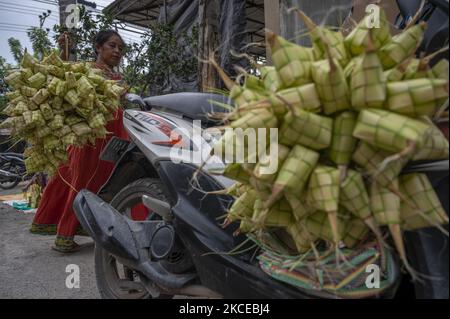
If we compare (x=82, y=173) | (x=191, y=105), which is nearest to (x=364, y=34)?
(x=191, y=105)

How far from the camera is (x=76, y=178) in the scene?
10.1 feet

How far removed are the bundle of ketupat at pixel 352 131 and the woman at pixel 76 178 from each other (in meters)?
2.09

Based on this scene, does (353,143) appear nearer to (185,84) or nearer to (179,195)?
(179,195)

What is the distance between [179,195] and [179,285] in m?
0.35

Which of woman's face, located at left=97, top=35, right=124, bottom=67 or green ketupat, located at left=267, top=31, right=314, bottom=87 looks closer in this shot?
green ketupat, located at left=267, top=31, right=314, bottom=87

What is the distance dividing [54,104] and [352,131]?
2.01 meters

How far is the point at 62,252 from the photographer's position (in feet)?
10.4

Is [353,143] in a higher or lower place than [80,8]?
lower

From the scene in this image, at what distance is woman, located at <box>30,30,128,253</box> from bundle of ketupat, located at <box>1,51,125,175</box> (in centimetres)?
37

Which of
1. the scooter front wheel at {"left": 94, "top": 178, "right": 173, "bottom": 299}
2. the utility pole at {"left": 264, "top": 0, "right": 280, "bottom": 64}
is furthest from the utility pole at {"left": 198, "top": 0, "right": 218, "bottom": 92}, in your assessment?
the scooter front wheel at {"left": 94, "top": 178, "right": 173, "bottom": 299}

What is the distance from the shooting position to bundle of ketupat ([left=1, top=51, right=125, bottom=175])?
2426 mm

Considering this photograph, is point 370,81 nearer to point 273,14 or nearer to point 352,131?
point 352,131

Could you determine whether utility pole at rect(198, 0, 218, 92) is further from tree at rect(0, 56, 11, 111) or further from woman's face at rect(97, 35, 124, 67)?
tree at rect(0, 56, 11, 111)
